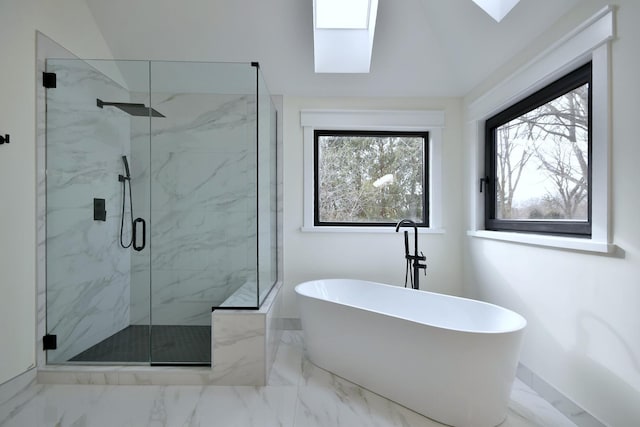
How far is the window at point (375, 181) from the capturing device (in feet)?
10.9

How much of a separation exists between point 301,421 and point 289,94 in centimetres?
257

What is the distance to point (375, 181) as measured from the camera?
10.9ft

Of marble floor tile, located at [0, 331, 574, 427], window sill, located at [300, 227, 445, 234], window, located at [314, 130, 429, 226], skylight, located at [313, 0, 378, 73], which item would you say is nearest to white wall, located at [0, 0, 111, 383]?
marble floor tile, located at [0, 331, 574, 427]

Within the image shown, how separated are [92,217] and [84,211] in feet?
0.21

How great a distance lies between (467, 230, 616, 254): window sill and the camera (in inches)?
63.2

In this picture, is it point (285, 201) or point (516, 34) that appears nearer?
point (516, 34)

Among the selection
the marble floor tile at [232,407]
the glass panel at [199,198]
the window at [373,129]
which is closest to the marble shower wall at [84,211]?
the glass panel at [199,198]

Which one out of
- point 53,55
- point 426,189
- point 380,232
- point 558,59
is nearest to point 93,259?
point 53,55

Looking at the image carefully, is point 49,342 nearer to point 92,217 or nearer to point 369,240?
point 92,217

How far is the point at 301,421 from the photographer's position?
1812 mm

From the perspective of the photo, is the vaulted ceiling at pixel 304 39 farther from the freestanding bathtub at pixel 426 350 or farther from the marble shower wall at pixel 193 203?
the freestanding bathtub at pixel 426 350

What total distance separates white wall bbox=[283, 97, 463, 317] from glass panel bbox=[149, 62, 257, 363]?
0.79m

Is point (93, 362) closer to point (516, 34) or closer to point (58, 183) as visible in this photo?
point (58, 183)

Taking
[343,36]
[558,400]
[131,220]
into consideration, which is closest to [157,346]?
[131,220]
